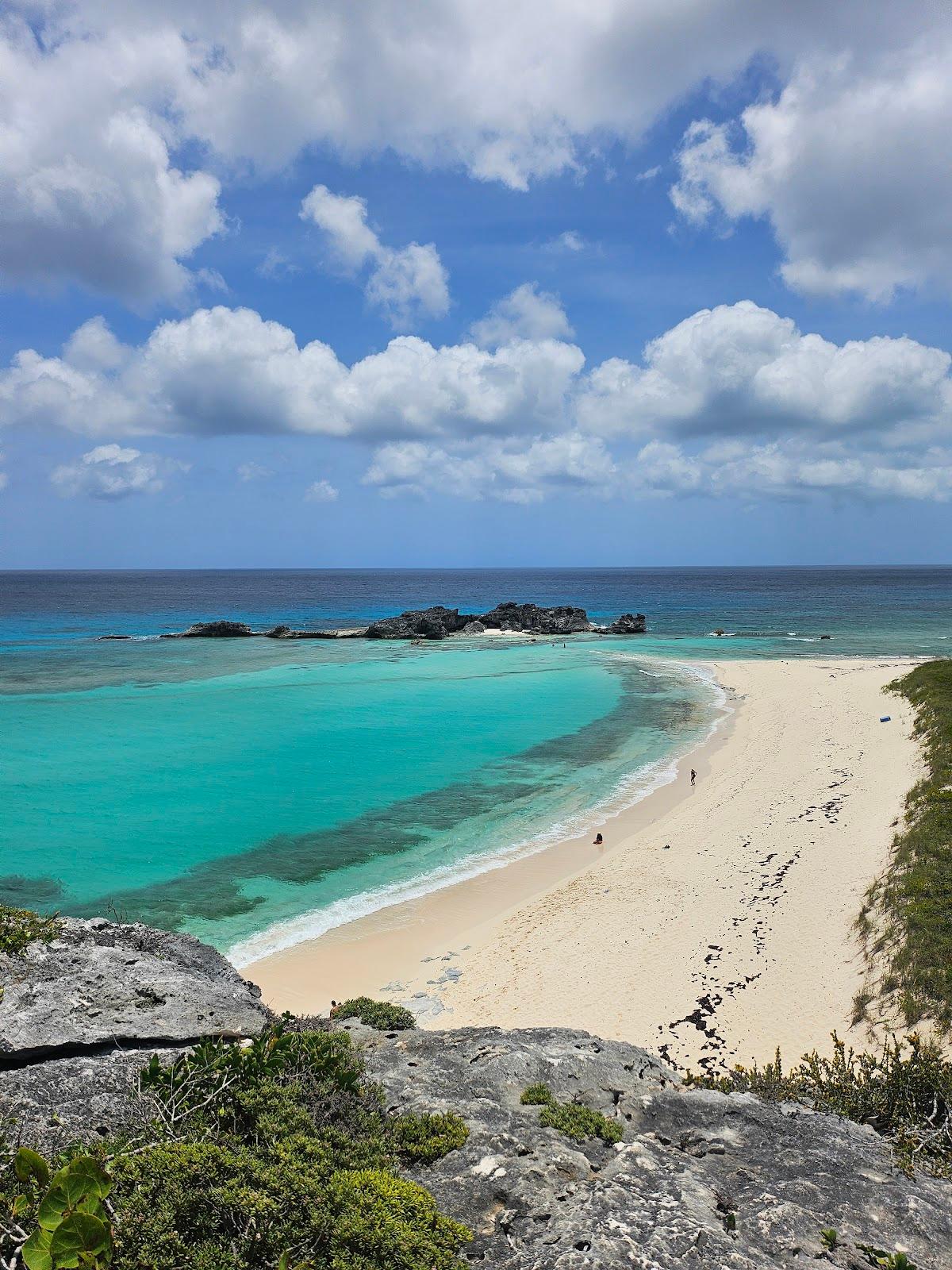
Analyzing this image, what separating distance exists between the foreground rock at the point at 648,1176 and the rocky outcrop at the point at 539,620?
84.9m

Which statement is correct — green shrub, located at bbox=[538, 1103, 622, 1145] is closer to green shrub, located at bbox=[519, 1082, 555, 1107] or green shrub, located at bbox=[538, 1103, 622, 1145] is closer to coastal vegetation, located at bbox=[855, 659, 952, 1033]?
green shrub, located at bbox=[519, 1082, 555, 1107]

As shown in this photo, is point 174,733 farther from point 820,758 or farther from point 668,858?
point 820,758

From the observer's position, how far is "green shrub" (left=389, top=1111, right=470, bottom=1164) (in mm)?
6043

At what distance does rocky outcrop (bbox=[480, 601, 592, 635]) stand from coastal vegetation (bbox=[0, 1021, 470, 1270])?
86419 millimetres

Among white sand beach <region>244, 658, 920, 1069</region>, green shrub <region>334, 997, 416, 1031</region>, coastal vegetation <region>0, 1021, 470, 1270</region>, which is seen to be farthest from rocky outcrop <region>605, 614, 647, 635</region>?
coastal vegetation <region>0, 1021, 470, 1270</region>

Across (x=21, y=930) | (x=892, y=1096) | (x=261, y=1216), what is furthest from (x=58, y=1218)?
(x=892, y=1096)

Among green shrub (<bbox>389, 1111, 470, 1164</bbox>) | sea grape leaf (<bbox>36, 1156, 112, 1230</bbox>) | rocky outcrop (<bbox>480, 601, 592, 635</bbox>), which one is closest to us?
sea grape leaf (<bbox>36, 1156, 112, 1230</bbox>)

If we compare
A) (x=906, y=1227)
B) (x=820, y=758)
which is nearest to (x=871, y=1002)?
(x=906, y=1227)

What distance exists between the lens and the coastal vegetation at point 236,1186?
4.29 meters

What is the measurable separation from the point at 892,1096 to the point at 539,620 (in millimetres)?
88018

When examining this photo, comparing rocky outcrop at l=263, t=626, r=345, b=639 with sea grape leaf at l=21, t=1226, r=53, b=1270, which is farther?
rocky outcrop at l=263, t=626, r=345, b=639

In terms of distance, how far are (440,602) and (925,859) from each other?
143 m

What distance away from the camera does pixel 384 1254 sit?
15.3 ft

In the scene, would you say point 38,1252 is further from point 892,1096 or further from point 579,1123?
point 892,1096
